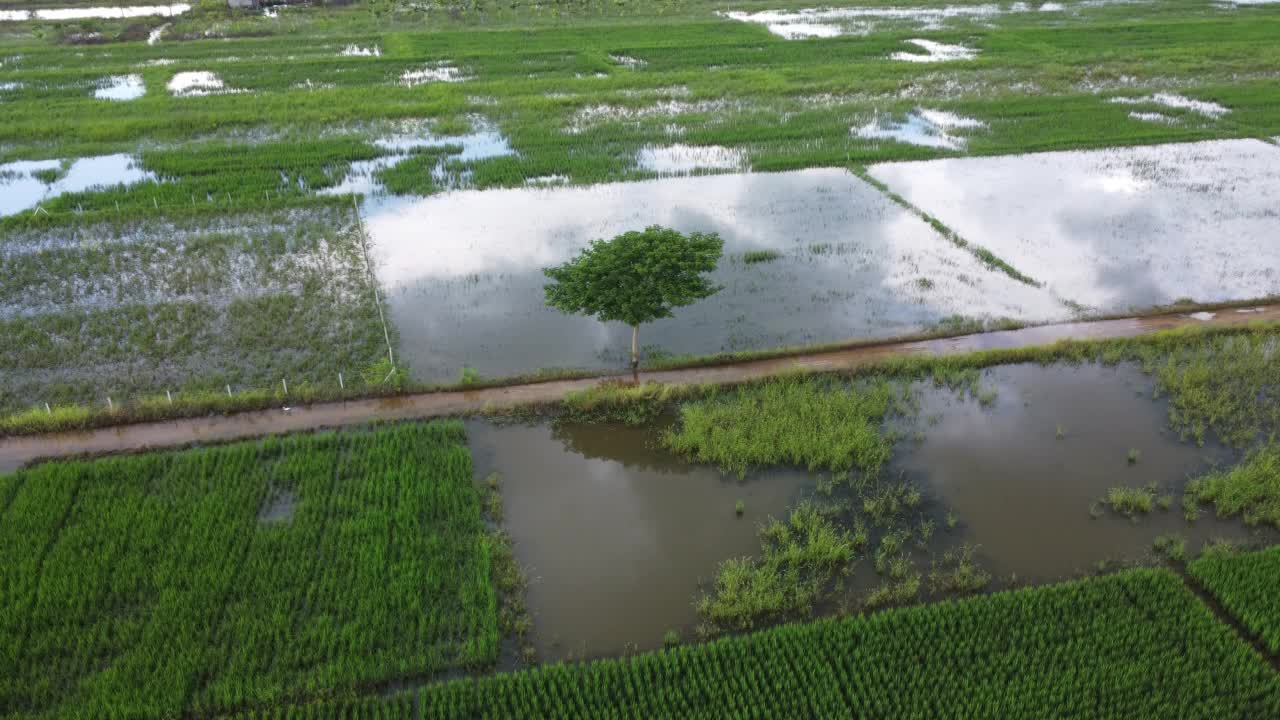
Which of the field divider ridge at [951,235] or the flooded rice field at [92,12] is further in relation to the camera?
the flooded rice field at [92,12]

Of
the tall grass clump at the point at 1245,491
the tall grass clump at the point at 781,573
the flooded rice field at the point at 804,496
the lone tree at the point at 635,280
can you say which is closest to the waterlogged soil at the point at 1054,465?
the flooded rice field at the point at 804,496

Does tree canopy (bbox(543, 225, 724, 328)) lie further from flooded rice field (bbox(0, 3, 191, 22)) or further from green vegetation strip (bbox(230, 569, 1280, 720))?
flooded rice field (bbox(0, 3, 191, 22))

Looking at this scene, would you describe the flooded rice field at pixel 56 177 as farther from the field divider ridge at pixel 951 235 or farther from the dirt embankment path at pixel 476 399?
the field divider ridge at pixel 951 235

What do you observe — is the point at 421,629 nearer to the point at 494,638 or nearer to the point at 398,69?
the point at 494,638

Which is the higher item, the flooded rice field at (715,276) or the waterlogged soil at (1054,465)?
the flooded rice field at (715,276)

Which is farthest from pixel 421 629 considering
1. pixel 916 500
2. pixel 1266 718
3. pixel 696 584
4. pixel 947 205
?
pixel 947 205

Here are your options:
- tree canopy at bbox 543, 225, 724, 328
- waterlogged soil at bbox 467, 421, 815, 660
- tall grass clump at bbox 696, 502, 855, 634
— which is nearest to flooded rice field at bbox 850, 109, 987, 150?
tree canopy at bbox 543, 225, 724, 328
